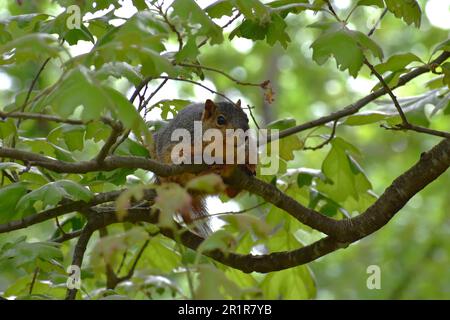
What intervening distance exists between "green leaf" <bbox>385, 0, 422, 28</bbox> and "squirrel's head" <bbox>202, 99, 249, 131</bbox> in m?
1.08

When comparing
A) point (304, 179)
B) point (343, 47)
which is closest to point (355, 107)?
point (304, 179)

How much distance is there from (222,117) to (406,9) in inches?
46.0

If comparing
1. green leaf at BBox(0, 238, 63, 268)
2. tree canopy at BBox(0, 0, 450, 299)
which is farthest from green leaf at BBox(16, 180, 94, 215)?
green leaf at BBox(0, 238, 63, 268)

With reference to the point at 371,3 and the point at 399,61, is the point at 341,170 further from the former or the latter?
the point at 371,3

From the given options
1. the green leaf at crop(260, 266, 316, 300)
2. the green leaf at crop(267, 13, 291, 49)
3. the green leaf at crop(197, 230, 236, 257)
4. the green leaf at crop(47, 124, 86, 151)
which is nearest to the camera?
the green leaf at crop(197, 230, 236, 257)

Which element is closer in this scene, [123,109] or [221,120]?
[123,109]

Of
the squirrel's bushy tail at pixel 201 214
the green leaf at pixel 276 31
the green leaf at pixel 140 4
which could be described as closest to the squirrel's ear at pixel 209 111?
the squirrel's bushy tail at pixel 201 214

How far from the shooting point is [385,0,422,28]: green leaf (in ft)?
8.09

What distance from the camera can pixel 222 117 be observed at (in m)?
3.43

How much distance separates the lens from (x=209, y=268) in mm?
1549

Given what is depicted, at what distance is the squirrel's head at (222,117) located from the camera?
341cm

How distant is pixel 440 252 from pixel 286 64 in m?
4.69

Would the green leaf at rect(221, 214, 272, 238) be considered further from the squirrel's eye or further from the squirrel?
the squirrel's eye

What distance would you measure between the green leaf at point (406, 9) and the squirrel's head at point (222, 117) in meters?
1.08
